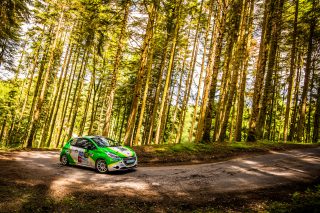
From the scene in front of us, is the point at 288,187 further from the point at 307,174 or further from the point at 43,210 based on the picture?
the point at 43,210

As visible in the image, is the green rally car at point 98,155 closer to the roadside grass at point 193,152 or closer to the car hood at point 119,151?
the car hood at point 119,151

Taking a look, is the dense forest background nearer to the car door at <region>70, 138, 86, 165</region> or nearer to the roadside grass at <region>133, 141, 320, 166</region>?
the roadside grass at <region>133, 141, 320, 166</region>

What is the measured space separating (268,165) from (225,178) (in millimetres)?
3146

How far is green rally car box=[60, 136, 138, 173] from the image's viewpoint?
9.87 metres

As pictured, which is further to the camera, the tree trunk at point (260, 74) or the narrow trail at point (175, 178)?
the tree trunk at point (260, 74)

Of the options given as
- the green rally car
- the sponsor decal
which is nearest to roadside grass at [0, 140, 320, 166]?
the green rally car

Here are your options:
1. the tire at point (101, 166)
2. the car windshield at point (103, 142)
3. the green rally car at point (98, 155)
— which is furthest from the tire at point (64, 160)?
the tire at point (101, 166)

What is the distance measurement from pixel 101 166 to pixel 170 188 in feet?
12.6

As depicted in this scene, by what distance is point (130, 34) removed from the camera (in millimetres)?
16109

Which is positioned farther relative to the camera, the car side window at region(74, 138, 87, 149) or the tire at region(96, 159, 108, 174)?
the car side window at region(74, 138, 87, 149)

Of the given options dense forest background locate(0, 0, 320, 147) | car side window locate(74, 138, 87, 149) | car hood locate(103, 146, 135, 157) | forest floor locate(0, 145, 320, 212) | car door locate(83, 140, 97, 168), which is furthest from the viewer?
A: dense forest background locate(0, 0, 320, 147)

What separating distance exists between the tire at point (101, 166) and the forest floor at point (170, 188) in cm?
31

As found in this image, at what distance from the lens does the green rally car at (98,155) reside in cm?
987

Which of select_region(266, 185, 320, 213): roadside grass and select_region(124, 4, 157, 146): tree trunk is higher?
select_region(124, 4, 157, 146): tree trunk
